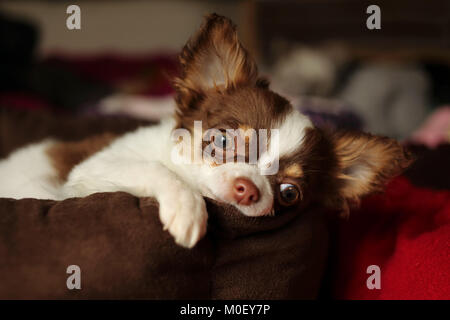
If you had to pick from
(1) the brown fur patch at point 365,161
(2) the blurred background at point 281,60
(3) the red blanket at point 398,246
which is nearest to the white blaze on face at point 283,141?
(1) the brown fur patch at point 365,161

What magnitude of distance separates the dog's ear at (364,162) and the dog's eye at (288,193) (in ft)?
1.37

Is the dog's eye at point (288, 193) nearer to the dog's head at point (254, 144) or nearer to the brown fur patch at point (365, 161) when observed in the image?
the dog's head at point (254, 144)

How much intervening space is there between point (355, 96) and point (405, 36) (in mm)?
2052

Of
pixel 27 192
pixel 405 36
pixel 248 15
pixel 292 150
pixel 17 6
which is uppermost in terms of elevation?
pixel 17 6

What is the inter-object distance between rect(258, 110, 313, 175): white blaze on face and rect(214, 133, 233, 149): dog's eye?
0.47 ft

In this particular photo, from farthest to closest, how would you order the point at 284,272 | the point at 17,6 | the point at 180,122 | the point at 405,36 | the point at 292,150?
1. the point at 17,6
2. the point at 405,36
3. the point at 180,122
4. the point at 292,150
5. the point at 284,272

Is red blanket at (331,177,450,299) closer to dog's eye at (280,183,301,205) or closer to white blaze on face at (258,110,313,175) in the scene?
dog's eye at (280,183,301,205)

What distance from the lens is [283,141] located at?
1.73 metres

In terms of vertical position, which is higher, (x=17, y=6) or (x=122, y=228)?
(x=17, y=6)

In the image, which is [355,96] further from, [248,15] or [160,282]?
[160,282]

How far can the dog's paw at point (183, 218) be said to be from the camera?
1313 mm

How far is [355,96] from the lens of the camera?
4.75 m
